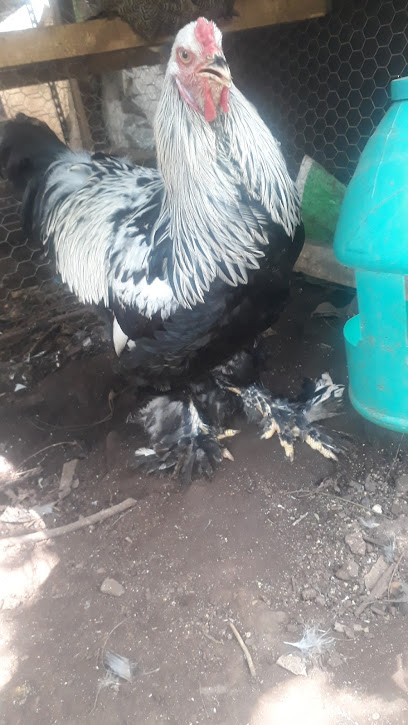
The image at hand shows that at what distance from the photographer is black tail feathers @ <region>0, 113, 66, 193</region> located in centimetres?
274

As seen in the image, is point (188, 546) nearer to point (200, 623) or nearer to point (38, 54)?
point (200, 623)

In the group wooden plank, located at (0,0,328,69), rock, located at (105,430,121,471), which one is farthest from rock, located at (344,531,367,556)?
wooden plank, located at (0,0,328,69)

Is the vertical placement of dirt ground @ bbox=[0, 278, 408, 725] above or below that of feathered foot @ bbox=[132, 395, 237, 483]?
below

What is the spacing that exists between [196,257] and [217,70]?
25.0 inches

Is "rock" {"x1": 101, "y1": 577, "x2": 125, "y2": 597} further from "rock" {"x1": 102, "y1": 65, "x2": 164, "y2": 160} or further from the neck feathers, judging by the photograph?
"rock" {"x1": 102, "y1": 65, "x2": 164, "y2": 160}

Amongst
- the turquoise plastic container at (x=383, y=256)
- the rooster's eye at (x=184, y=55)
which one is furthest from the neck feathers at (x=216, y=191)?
the turquoise plastic container at (x=383, y=256)

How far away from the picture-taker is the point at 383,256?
5.30 ft

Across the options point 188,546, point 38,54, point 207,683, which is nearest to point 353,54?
point 38,54

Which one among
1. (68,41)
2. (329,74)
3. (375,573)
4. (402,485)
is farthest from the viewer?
(329,74)

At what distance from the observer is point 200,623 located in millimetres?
1716

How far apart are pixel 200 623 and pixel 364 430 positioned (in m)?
1.15

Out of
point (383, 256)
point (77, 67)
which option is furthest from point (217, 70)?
point (77, 67)

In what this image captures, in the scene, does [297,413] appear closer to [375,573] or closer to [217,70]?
[375,573]

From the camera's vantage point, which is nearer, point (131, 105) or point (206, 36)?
point (206, 36)
